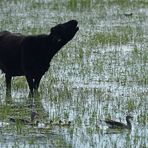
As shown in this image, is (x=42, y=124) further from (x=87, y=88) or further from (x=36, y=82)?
(x=87, y=88)

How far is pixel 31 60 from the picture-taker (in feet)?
39.4

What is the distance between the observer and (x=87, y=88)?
40.8 feet

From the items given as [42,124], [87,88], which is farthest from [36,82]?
[42,124]

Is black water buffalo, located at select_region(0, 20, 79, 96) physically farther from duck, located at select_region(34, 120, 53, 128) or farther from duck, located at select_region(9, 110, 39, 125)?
duck, located at select_region(34, 120, 53, 128)

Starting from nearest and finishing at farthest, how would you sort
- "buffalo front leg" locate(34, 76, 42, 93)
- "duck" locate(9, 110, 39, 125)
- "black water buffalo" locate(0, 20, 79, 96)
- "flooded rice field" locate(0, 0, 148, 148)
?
1. "flooded rice field" locate(0, 0, 148, 148)
2. "duck" locate(9, 110, 39, 125)
3. "black water buffalo" locate(0, 20, 79, 96)
4. "buffalo front leg" locate(34, 76, 42, 93)

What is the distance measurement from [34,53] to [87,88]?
1077mm

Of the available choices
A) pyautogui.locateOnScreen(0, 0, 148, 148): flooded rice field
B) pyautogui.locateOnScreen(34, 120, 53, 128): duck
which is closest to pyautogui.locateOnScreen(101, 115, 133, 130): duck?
pyautogui.locateOnScreen(0, 0, 148, 148): flooded rice field

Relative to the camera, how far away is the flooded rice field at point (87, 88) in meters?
9.02

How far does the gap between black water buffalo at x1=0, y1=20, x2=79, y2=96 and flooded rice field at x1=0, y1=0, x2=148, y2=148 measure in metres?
0.29

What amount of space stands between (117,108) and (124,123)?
1.07 m

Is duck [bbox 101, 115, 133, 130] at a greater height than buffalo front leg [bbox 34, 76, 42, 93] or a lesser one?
lesser

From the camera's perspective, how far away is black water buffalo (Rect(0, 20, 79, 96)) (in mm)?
11738

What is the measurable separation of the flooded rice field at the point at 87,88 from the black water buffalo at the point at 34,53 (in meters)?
0.29

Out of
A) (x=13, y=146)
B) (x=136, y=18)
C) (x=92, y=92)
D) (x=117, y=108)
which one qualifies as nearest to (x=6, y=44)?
(x=92, y=92)
